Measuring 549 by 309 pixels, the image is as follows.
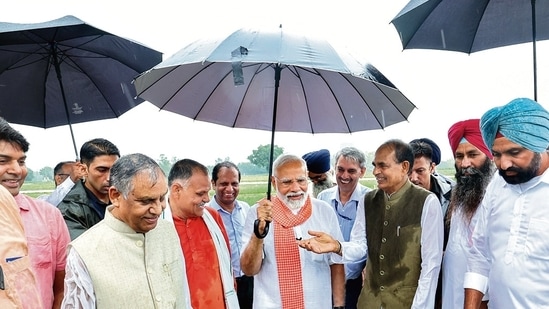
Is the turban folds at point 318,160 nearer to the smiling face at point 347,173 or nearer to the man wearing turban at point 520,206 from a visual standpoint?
the smiling face at point 347,173

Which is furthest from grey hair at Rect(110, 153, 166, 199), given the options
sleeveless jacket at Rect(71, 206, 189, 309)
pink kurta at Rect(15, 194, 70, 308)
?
pink kurta at Rect(15, 194, 70, 308)

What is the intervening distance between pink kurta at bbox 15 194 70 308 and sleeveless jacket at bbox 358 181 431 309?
2059 mm

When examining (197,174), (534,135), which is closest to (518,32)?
(534,135)

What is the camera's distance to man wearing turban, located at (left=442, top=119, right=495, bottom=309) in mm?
3703

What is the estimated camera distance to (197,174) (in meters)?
3.54

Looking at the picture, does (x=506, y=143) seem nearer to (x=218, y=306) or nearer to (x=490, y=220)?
(x=490, y=220)

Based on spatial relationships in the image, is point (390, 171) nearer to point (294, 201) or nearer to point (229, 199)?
point (294, 201)

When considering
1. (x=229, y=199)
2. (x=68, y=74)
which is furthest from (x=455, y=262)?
(x=68, y=74)

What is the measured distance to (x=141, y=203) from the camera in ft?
8.36

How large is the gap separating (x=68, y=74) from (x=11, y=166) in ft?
8.58

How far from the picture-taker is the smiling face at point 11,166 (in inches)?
114

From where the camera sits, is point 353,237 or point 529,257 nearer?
point 529,257

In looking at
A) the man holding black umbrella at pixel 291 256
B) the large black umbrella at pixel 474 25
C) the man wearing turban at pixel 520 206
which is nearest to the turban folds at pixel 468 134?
the large black umbrella at pixel 474 25

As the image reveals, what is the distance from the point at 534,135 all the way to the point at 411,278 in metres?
1.31
